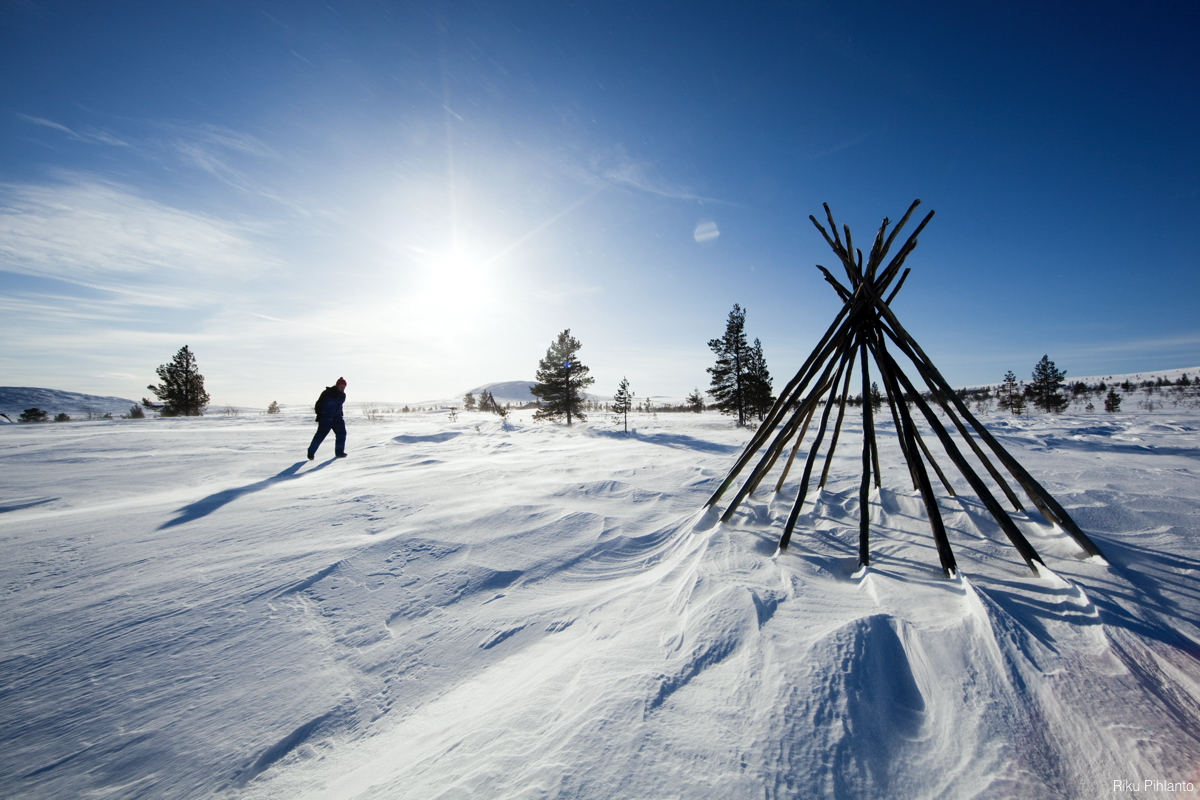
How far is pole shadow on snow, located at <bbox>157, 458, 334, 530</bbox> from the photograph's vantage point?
3377 millimetres

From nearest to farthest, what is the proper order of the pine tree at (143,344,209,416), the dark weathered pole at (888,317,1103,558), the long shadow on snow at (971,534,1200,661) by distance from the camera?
1. the long shadow on snow at (971,534,1200,661)
2. the dark weathered pole at (888,317,1103,558)
3. the pine tree at (143,344,209,416)

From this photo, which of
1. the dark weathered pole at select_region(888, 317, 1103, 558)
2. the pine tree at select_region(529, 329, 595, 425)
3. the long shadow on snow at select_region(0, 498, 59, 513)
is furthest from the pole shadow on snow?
the pine tree at select_region(529, 329, 595, 425)

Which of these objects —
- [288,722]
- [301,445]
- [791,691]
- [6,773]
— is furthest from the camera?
[301,445]

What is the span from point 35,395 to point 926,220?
2833 inches

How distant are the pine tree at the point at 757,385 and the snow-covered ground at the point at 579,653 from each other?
17143 millimetres

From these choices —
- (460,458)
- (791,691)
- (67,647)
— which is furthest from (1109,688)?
(460,458)

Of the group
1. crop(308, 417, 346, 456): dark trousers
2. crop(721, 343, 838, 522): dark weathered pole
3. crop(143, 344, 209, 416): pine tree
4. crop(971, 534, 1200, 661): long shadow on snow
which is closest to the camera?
crop(971, 534, 1200, 661): long shadow on snow

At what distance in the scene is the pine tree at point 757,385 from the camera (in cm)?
2062

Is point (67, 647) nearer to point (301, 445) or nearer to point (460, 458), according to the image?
point (460, 458)

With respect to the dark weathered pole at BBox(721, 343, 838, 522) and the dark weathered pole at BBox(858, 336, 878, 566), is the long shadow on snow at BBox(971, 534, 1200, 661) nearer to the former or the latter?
the dark weathered pole at BBox(858, 336, 878, 566)

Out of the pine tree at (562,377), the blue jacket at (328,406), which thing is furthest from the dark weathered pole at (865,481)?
the pine tree at (562,377)

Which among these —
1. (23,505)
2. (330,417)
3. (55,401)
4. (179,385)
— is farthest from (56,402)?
(23,505)

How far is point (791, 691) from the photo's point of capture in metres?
1.54

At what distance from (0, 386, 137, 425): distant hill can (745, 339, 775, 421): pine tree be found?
50.3 meters
